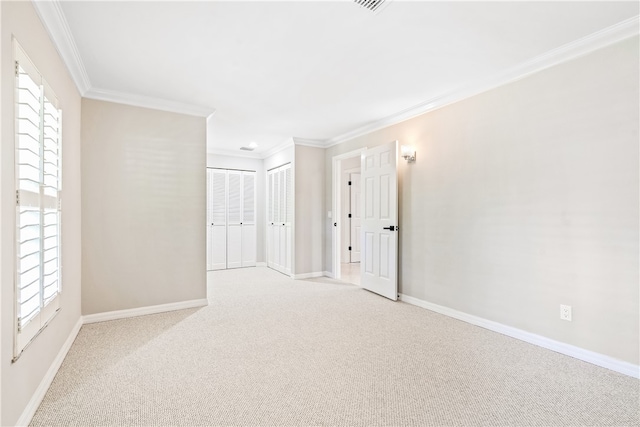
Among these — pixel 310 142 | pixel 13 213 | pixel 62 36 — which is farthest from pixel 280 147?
pixel 13 213

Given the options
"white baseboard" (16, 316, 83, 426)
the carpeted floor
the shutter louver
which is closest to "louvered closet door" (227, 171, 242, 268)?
the carpeted floor

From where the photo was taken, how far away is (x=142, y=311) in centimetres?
354

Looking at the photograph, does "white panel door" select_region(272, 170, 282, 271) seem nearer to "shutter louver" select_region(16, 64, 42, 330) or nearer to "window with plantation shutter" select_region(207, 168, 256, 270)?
"window with plantation shutter" select_region(207, 168, 256, 270)

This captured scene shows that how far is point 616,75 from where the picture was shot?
229 cm

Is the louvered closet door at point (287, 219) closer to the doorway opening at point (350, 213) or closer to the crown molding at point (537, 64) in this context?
the doorway opening at point (350, 213)

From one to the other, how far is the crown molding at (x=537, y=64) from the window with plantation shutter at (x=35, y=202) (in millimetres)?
3467

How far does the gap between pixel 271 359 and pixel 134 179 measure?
8.17ft

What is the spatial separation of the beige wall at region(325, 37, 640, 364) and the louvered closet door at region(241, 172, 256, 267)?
396cm

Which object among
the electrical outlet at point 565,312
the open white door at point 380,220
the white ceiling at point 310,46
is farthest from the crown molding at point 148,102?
the electrical outlet at point 565,312

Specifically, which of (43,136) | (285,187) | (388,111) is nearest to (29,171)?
(43,136)

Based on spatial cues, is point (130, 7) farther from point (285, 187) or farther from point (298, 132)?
point (285, 187)

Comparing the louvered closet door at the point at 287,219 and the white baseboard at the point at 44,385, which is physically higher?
the louvered closet door at the point at 287,219

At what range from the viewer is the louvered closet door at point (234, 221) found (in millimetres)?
6488

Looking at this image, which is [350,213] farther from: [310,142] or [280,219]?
[310,142]
